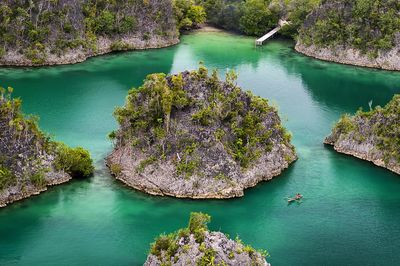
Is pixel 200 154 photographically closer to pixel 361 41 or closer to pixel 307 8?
pixel 361 41

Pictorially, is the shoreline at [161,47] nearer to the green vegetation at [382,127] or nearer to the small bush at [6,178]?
the green vegetation at [382,127]

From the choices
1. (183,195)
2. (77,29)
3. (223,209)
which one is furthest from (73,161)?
(77,29)

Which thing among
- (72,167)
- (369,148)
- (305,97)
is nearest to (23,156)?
(72,167)

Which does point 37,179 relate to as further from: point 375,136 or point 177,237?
point 375,136

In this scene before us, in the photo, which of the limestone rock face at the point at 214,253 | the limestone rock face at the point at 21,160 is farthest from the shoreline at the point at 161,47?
the limestone rock face at the point at 214,253

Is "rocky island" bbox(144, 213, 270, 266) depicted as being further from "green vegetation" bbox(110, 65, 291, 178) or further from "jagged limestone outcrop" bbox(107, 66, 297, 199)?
"green vegetation" bbox(110, 65, 291, 178)

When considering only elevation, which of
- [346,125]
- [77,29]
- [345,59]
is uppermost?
[77,29]

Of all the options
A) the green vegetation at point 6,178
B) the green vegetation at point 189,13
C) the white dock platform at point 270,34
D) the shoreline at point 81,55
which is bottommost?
the green vegetation at point 6,178

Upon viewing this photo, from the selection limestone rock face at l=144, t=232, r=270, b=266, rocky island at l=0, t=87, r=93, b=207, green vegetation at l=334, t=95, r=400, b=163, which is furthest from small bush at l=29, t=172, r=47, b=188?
green vegetation at l=334, t=95, r=400, b=163
